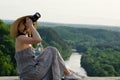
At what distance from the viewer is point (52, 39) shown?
8950cm

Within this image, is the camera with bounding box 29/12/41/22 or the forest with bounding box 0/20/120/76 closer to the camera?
the camera with bounding box 29/12/41/22

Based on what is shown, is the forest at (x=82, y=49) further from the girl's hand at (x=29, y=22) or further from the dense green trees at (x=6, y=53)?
the girl's hand at (x=29, y=22)

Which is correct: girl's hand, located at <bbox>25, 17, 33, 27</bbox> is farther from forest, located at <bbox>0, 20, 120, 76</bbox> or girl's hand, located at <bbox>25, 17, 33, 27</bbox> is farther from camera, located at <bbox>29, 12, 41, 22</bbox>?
forest, located at <bbox>0, 20, 120, 76</bbox>

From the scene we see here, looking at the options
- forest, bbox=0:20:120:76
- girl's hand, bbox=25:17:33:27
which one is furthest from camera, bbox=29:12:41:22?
forest, bbox=0:20:120:76

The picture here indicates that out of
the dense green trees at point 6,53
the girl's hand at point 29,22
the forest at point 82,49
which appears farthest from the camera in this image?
the forest at point 82,49

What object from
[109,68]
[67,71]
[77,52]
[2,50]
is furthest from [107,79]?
[77,52]

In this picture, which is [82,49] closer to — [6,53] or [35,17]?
[6,53]

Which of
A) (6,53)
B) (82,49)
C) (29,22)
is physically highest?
(29,22)

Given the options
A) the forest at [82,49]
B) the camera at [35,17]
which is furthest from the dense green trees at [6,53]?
the camera at [35,17]

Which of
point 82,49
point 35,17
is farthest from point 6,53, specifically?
point 82,49

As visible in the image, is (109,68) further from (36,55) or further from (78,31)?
(78,31)

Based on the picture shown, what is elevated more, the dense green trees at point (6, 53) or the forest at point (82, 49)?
the dense green trees at point (6, 53)

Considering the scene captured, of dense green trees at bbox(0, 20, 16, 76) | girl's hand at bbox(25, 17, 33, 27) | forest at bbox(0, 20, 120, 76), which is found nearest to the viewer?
girl's hand at bbox(25, 17, 33, 27)

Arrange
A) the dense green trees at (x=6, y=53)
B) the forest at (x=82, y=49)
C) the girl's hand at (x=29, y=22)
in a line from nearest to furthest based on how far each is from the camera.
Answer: the girl's hand at (x=29, y=22)
the dense green trees at (x=6, y=53)
the forest at (x=82, y=49)
